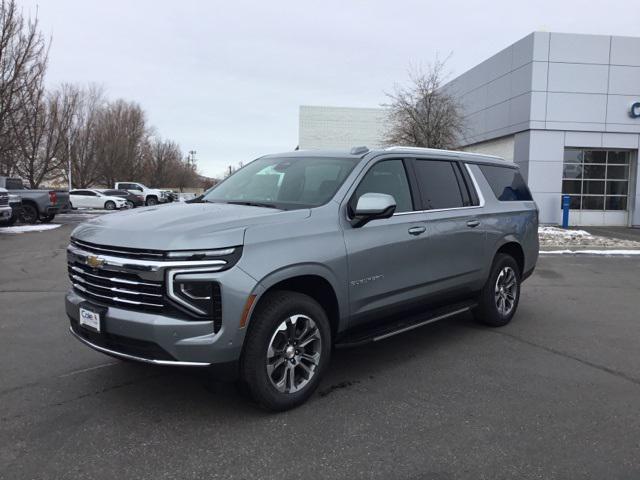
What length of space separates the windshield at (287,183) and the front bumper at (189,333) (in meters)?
0.98

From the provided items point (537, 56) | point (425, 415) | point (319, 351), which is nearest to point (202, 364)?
point (319, 351)

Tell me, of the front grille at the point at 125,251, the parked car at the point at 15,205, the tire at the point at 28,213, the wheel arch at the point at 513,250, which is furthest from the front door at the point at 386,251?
the tire at the point at 28,213

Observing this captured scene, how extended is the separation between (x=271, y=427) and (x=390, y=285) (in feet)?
5.04

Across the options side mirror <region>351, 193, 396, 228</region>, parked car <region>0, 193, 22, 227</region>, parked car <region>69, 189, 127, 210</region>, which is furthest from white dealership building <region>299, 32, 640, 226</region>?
parked car <region>69, 189, 127, 210</region>

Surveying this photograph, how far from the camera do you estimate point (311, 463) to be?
3109mm

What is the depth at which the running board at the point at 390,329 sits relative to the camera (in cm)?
421

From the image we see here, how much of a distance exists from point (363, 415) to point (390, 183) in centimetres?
200

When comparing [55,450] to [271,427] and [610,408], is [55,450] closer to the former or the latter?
[271,427]

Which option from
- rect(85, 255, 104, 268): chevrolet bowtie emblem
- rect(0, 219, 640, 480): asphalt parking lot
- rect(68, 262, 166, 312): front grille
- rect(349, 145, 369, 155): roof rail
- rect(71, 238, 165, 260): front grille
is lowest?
rect(0, 219, 640, 480): asphalt parking lot

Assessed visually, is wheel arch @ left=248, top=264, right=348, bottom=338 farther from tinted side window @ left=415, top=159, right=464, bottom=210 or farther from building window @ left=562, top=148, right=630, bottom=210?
building window @ left=562, top=148, right=630, bottom=210

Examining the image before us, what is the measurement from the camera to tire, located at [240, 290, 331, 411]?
11.5ft

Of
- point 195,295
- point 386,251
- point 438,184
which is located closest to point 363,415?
point 386,251

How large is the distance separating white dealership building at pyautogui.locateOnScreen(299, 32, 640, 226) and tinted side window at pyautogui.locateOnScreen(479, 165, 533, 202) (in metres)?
15.6

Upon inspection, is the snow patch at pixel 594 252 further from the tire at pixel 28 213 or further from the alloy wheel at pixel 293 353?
the tire at pixel 28 213
